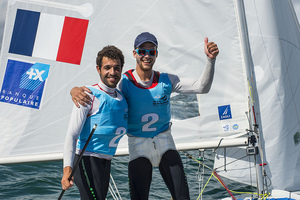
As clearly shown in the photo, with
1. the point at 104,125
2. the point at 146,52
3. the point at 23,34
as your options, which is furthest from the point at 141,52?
the point at 23,34

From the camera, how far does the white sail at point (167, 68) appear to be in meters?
3.67

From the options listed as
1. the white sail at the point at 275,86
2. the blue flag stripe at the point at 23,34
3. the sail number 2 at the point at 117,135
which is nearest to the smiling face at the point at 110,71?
the sail number 2 at the point at 117,135

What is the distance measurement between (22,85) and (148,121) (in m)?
1.51

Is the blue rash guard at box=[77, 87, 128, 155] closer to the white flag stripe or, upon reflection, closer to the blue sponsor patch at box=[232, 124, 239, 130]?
the white flag stripe

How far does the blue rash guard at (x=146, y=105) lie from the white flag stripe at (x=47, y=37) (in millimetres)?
1223

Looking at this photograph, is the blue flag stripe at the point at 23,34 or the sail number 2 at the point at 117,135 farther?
the blue flag stripe at the point at 23,34

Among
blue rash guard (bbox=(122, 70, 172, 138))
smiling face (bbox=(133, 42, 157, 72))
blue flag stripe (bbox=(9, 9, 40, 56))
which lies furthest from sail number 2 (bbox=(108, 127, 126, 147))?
blue flag stripe (bbox=(9, 9, 40, 56))

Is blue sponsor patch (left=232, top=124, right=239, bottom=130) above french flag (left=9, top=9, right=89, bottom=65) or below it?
below

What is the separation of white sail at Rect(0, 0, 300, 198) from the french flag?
0.5 inches

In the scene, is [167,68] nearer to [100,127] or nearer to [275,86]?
[275,86]

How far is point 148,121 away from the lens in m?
2.72

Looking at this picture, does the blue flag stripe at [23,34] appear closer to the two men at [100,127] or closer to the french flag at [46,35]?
the french flag at [46,35]

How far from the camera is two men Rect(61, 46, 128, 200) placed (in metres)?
2.42

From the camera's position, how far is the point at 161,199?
19.6 ft
